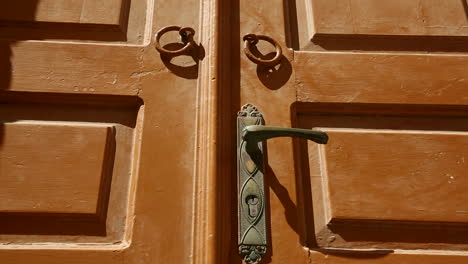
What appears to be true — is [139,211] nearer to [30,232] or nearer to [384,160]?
[30,232]

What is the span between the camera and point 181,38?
1042mm

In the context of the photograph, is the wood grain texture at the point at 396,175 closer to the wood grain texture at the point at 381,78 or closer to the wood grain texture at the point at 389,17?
the wood grain texture at the point at 381,78

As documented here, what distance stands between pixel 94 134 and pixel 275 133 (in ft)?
1.20

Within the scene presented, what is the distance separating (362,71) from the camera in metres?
1.03

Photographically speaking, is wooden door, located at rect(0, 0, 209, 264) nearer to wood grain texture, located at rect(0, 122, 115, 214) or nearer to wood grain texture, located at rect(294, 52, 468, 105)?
wood grain texture, located at rect(0, 122, 115, 214)

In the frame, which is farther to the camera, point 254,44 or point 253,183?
point 254,44

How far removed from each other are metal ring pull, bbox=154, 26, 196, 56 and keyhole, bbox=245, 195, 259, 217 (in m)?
0.37

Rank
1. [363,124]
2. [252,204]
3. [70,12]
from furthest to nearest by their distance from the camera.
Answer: [70,12], [363,124], [252,204]

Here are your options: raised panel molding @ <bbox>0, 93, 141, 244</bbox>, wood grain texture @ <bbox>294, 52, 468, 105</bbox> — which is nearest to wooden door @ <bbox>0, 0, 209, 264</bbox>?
raised panel molding @ <bbox>0, 93, 141, 244</bbox>

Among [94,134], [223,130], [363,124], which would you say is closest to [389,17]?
[363,124]

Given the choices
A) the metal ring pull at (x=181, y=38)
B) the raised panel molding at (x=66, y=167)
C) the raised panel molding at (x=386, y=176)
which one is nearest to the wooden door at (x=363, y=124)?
the raised panel molding at (x=386, y=176)

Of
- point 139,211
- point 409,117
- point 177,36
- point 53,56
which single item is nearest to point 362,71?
point 409,117

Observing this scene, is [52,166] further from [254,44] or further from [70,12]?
[254,44]

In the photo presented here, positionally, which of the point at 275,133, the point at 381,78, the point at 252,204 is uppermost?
the point at 381,78
